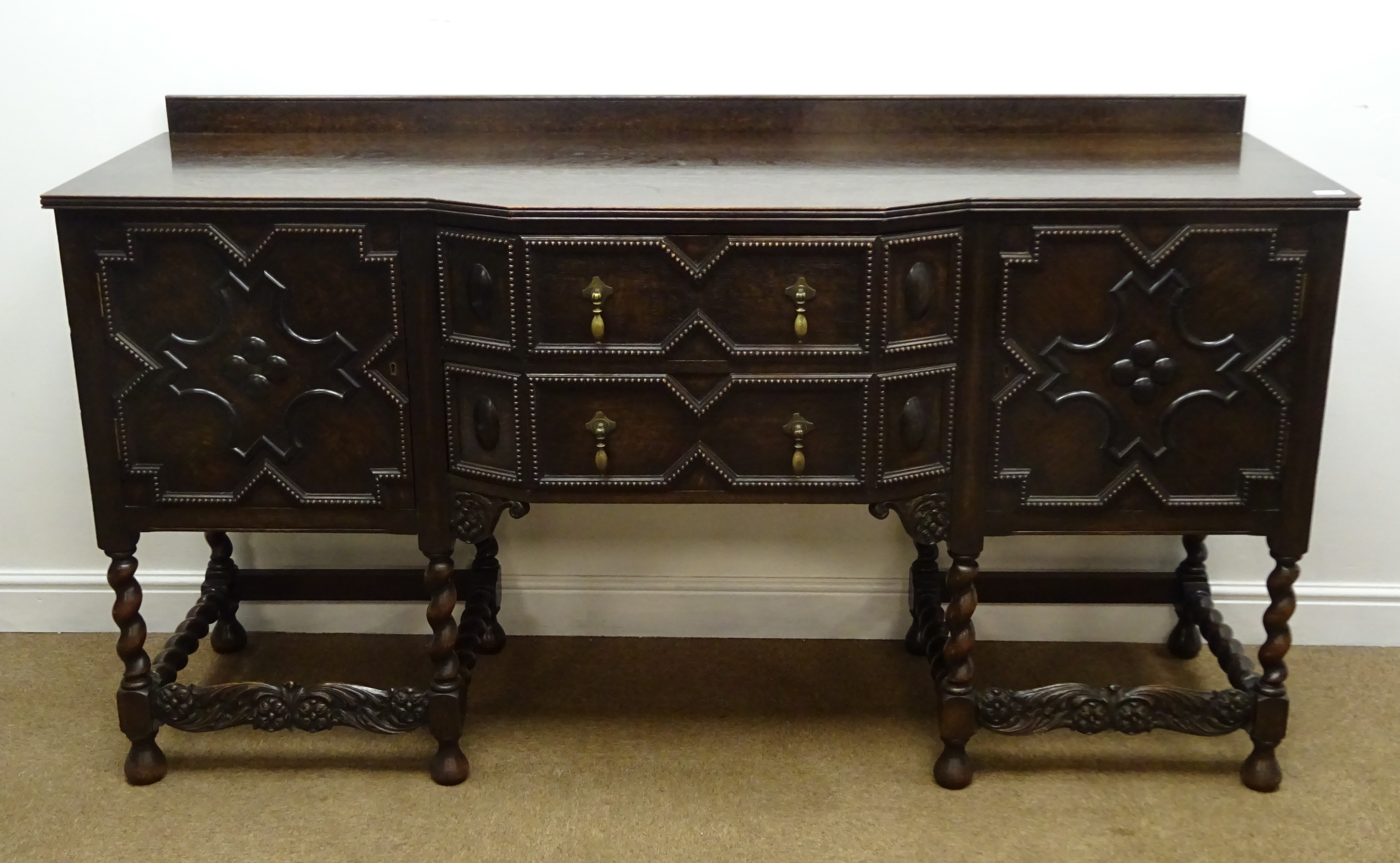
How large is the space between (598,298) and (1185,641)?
137 centimetres

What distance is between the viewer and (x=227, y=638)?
105 inches

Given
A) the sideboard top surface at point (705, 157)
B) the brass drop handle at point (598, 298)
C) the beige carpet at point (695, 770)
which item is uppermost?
the sideboard top surface at point (705, 157)

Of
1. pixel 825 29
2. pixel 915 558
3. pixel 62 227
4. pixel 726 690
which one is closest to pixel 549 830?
pixel 726 690

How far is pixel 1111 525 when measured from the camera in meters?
2.11

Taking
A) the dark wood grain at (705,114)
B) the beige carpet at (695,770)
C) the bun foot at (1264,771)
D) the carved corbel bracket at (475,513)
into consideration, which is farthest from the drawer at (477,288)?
the bun foot at (1264,771)

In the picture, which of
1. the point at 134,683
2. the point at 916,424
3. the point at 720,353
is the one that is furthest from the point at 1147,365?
the point at 134,683

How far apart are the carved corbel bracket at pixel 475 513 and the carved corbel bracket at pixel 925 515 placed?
56cm

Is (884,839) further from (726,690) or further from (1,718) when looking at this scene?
(1,718)

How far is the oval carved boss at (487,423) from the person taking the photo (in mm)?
2039

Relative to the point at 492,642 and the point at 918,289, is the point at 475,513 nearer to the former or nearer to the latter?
the point at 492,642

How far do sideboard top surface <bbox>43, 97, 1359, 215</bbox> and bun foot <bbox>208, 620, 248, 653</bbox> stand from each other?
0.90m

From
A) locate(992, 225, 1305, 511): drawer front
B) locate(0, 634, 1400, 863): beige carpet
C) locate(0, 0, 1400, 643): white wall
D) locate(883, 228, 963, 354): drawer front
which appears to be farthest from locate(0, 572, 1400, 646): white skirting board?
locate(883, 228, 963, 354): drawer front

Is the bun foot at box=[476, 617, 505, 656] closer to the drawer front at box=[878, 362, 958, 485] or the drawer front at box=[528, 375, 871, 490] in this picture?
the drawer front at box=[528, 375, 871, 490]

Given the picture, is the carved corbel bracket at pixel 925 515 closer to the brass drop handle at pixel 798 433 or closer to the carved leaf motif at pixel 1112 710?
the brass drop handle at pixel 798 433
